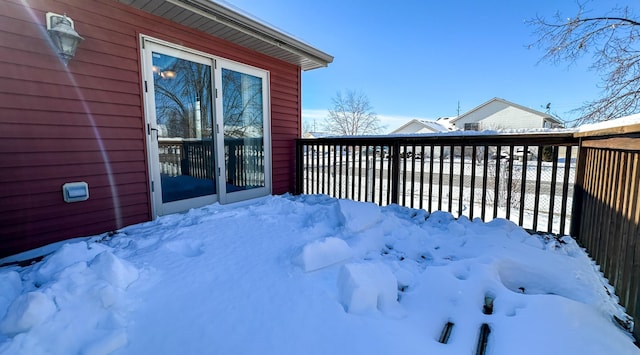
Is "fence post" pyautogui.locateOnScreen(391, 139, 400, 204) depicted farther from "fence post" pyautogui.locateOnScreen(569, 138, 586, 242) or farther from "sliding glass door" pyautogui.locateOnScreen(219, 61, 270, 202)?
"sliding glass door" pyautogui.locateOnScreen(219, 61, 270, 202)

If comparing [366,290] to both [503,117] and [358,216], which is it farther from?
[503,117]

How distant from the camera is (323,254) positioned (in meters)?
1.88

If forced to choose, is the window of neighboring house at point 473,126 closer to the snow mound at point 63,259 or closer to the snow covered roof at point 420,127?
the snow covered roof at point 420,127

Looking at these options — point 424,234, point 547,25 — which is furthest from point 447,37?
point 424,234

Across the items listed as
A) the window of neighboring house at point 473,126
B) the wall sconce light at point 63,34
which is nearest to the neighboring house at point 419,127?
the window of neighboring house at point 473,126

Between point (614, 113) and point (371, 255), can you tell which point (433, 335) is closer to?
point (371, 255)

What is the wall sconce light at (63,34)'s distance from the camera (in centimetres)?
227

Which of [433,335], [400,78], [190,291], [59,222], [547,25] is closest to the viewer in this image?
[433,335]

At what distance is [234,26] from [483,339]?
142 inches

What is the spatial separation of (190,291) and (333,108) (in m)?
21.8

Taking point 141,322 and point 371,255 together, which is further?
point 371,255

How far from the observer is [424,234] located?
258 centimetres

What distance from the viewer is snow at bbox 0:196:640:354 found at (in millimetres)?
1168

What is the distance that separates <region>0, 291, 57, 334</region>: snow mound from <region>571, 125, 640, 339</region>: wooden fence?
2633 mm
